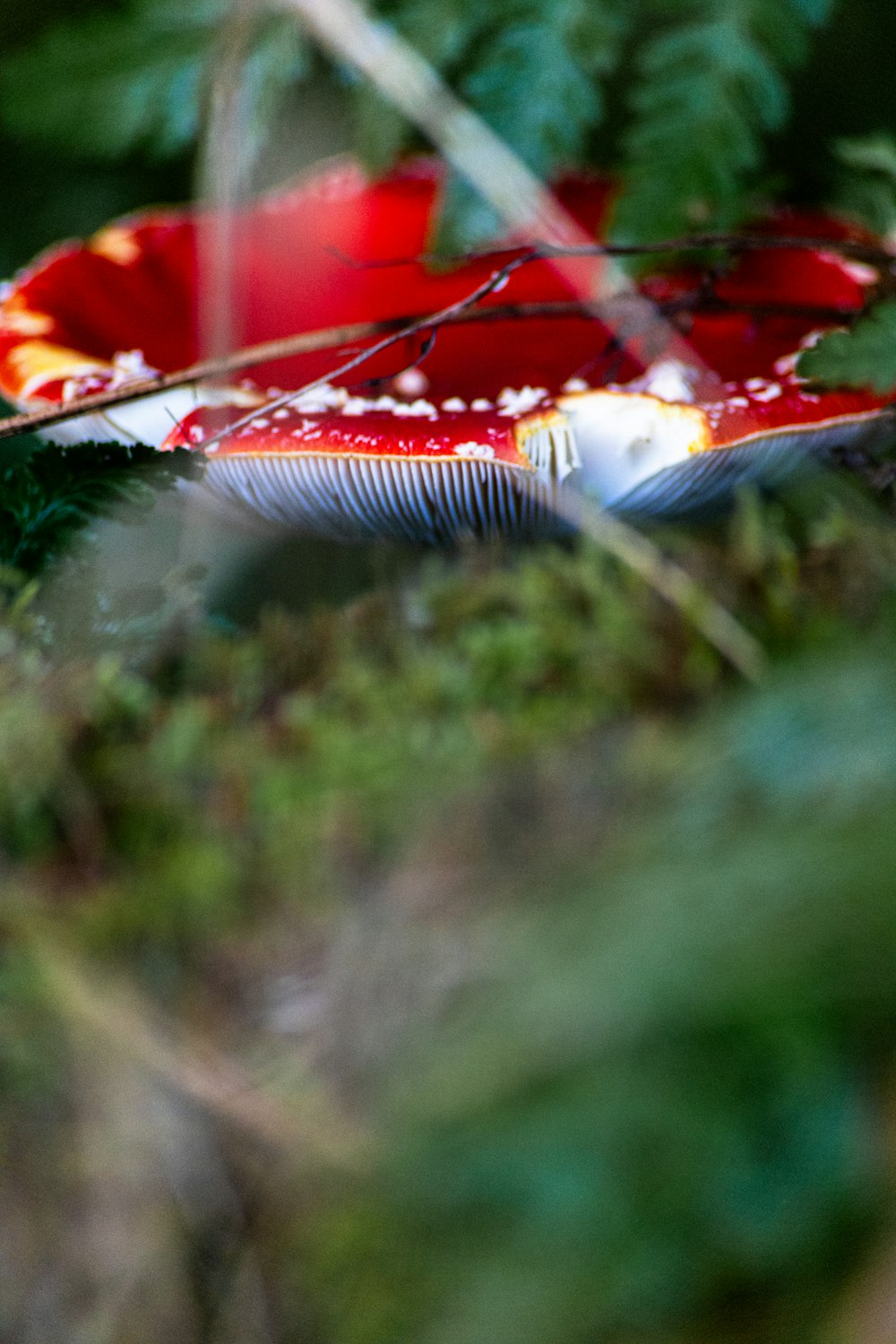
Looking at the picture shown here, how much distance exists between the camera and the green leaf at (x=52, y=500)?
2.44ft

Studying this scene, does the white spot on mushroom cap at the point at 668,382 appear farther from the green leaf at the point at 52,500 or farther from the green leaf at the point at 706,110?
the green leaf at the point at 52,500

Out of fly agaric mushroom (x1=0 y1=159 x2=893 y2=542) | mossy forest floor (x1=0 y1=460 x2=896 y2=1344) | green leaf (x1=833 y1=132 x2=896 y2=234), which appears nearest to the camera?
mossy forest floor (x1=0 y1=460 x2=896 y2=1344)

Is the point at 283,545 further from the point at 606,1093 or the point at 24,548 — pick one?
the point at 606,1093

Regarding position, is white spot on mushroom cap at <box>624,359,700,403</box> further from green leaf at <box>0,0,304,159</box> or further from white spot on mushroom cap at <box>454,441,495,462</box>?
green leaf at <box>0,0,304,159</box>

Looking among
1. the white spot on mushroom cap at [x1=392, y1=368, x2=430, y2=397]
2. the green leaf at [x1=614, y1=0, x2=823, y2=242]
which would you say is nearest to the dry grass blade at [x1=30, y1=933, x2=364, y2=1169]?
the white spot on mushroom cap at [x1=392, y1=368, x2=430, y2=397]

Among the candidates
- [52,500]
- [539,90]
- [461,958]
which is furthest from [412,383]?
[461,958]

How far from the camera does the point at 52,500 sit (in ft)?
2.45

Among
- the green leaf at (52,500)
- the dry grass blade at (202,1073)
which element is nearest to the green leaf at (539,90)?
the green leaf at (52,500)

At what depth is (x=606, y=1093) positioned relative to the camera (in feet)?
1.25

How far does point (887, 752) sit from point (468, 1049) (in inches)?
8.6

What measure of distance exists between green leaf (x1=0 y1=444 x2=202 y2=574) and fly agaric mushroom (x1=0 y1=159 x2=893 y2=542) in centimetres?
11

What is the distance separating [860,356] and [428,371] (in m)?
0.55

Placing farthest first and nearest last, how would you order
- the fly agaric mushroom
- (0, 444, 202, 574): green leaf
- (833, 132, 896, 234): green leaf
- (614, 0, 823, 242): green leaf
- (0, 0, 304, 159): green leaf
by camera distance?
1. (0, 0, 304, 159): green leaf
2. (614, 0, 823, 242): green leaf
3. (833, 132, 896, 234): green leaf
4. the fly agaric mushroom
5. (0, 444, 202, 574): green leaf

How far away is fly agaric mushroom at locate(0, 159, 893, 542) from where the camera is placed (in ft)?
2.85
